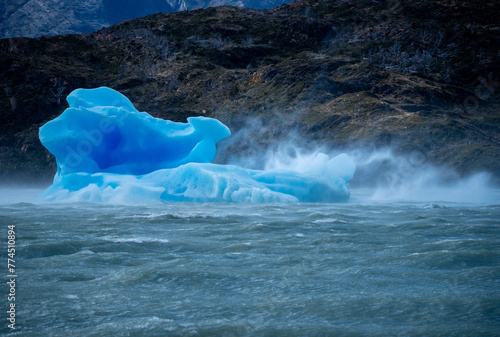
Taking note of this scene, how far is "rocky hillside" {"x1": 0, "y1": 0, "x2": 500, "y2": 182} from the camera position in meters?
29.2

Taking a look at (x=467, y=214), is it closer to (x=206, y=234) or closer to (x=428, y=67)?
(x=206, y=234)

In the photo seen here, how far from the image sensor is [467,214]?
12195 millimetres

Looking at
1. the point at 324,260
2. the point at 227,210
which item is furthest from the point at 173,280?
the point at 227,210

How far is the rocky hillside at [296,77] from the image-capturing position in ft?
95.9

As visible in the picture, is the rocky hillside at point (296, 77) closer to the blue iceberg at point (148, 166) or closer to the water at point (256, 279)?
the blue iceberg at point (148, 166)

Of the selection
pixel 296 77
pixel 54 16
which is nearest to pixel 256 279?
pixel 296 77

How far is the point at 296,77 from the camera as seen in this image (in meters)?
35.7

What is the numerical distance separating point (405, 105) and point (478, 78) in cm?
1116

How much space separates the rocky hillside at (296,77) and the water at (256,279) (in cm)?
1889

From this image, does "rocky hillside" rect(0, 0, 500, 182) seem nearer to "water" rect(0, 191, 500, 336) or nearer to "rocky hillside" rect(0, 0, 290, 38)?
"water" rect(0, 191, 500, 336)

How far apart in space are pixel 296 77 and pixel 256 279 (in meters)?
31.5

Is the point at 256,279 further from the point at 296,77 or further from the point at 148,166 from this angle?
the point at 296,77

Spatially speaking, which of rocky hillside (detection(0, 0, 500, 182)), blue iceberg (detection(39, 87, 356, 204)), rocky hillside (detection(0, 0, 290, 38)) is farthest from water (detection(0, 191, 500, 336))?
rocky hillside (detection(0, 0, 290, 38))

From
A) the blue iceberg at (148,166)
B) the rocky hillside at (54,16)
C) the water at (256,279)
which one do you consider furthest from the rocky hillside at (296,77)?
the rocky hillside at (54,16)
